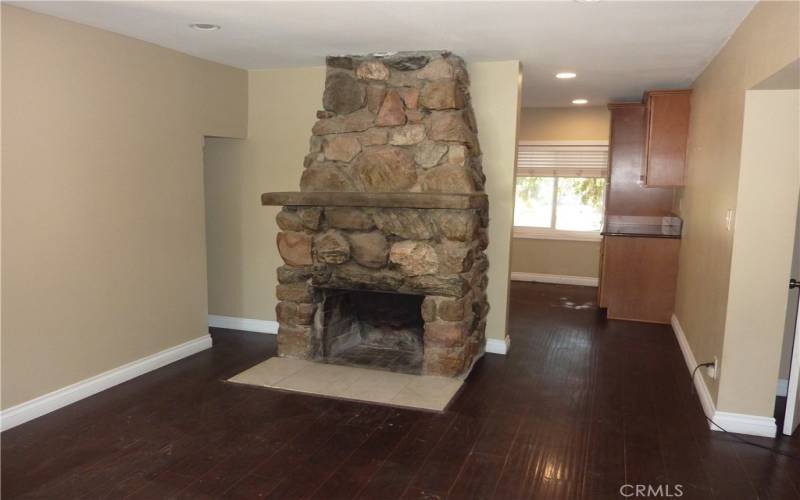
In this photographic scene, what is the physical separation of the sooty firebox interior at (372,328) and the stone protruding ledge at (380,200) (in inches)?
29.6

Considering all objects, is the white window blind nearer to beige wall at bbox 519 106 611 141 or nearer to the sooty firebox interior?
beige wall at bbox 519 106 611 141

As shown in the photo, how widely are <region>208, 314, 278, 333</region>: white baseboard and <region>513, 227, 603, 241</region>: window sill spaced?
3.87 m

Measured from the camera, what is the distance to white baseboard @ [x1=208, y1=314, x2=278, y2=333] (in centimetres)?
500

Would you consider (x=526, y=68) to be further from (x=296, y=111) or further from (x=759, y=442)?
(x=759, y=442)

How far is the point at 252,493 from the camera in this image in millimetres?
2479

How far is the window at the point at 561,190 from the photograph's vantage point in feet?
23.2

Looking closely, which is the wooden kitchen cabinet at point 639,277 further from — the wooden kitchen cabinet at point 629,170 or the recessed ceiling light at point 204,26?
the recessed ceiling light at point 204,26

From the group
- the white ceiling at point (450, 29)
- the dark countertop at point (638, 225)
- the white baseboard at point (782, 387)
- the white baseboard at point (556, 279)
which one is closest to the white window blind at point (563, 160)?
the dark countertop at point (638, 225)

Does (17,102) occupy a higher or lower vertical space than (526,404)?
higher

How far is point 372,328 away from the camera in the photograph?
15.4ft

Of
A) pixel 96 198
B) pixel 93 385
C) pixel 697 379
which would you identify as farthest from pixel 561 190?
pixel 93 385

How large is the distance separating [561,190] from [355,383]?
4605 mm

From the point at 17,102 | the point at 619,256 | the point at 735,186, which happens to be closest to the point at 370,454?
the point at 735,186

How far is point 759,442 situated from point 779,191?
133 centimetres
